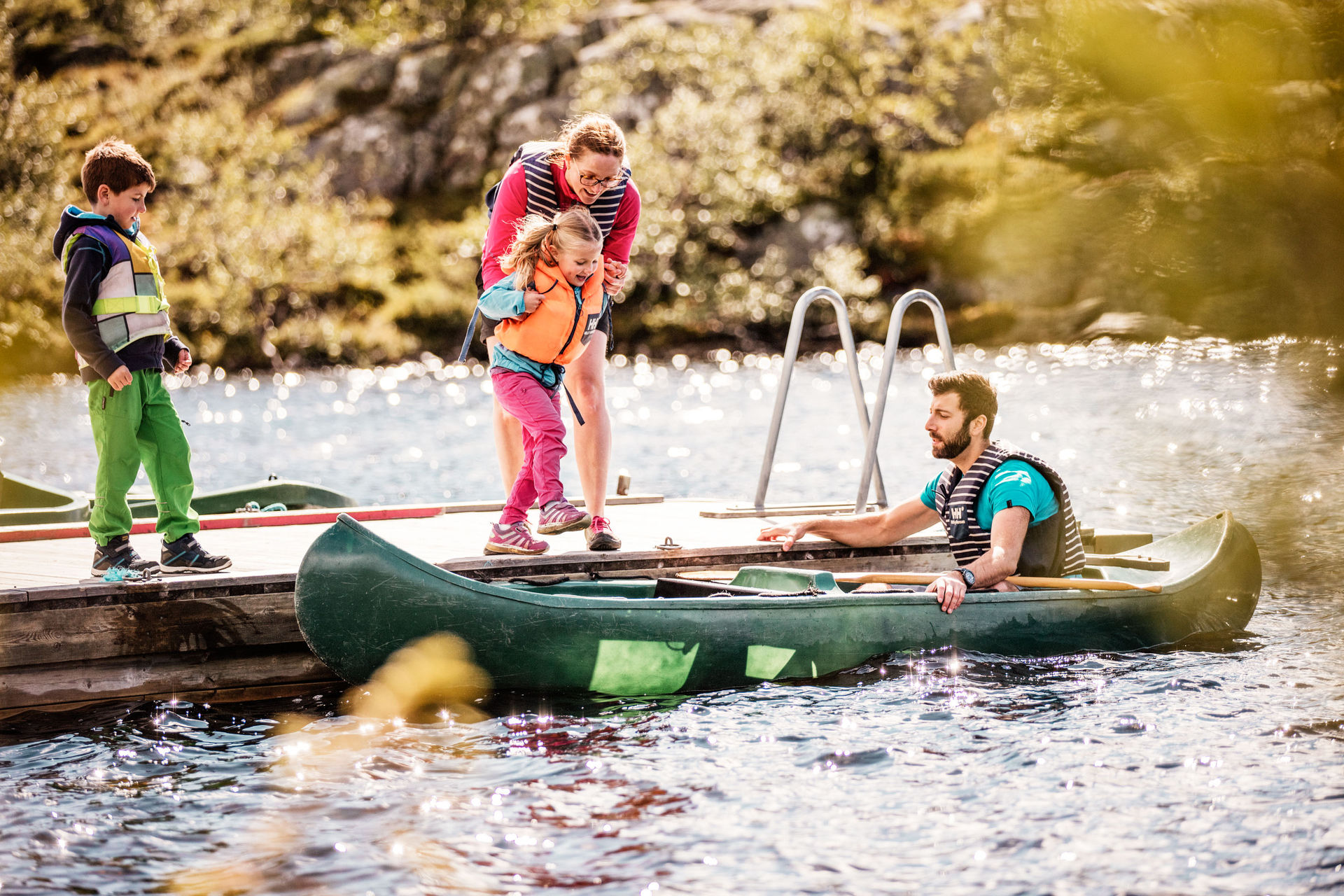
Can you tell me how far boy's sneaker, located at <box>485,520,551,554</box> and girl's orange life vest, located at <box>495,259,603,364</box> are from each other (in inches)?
32.5

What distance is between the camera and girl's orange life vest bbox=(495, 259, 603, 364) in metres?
5.37

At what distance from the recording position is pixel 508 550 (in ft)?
19.0

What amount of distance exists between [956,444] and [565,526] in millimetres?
1853

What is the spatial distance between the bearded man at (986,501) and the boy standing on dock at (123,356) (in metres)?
3.33

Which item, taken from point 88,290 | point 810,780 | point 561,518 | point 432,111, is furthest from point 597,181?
point 432,111

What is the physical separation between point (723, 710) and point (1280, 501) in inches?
158

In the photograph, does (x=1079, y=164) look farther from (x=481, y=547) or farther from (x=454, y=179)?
(x=454, y=179)

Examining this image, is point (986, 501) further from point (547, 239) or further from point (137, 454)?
point (137, 454)

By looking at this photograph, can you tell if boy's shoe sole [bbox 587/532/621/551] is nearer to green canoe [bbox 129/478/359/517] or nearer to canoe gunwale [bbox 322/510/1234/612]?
canoe gunwale [bbox 322/510/1234/612]

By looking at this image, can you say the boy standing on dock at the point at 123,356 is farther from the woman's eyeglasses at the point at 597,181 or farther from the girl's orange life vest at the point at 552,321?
the woman's eyeglasses at the point at 597,181

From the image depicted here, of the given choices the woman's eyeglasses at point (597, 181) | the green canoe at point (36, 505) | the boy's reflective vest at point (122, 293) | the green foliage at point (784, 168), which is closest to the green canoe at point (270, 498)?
the green canoe at point (36, 505)

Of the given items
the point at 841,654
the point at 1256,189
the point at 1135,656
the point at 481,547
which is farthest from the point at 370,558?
the point at 1256,189

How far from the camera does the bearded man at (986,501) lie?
5535mm

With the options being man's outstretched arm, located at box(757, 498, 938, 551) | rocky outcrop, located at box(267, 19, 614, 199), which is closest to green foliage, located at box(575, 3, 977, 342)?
rocky outcrop, located at box(267, 19, 614, 199)
